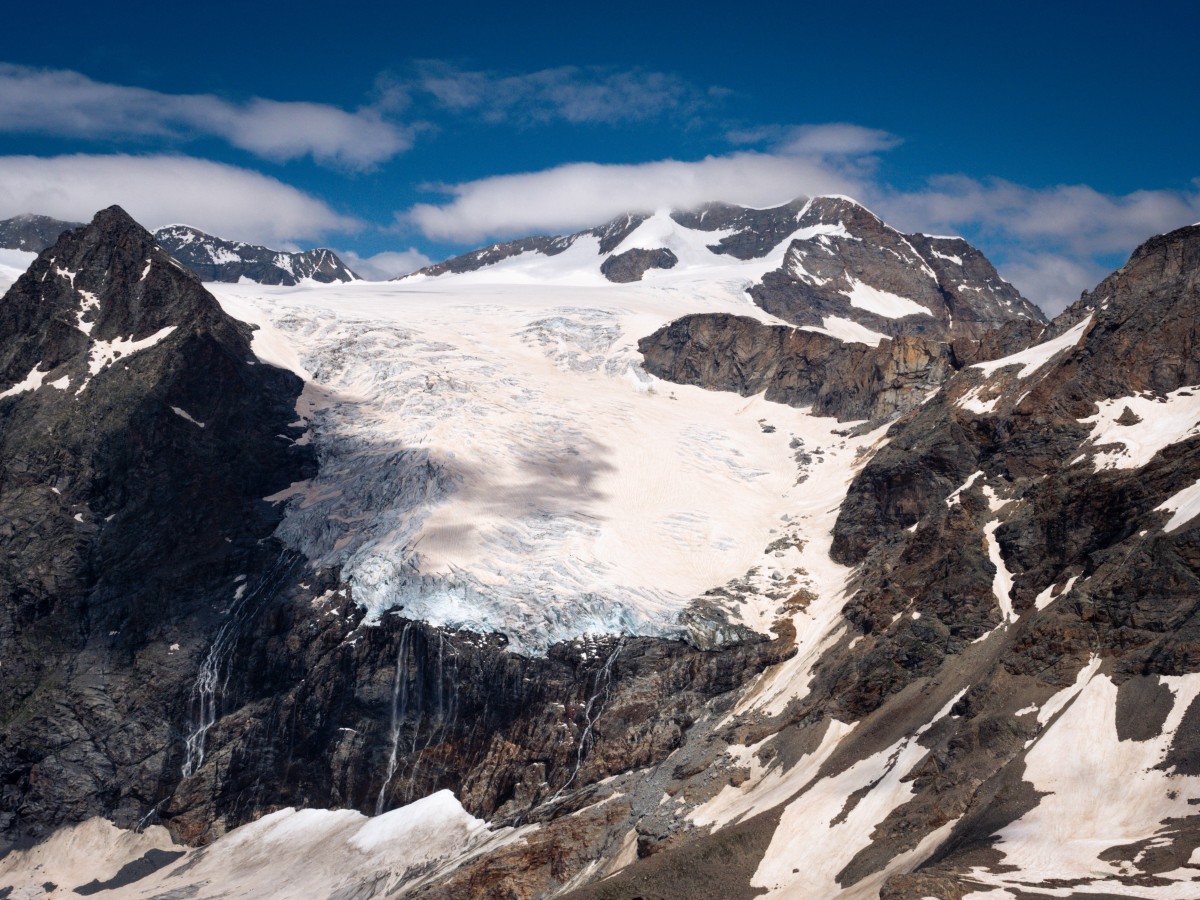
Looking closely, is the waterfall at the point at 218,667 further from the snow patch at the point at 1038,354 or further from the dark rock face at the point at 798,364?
the snow patch at the point at 1038,354

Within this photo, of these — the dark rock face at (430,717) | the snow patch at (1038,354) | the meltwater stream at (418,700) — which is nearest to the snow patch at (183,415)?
the dark rock face at (430,717)

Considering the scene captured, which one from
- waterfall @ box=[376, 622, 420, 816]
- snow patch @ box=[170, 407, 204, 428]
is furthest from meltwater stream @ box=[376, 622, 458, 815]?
snow patch @ box=[170, 407, 204, 428]

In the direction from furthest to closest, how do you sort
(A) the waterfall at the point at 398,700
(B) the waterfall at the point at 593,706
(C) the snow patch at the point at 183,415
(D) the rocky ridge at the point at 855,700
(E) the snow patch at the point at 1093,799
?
(C) the snow patch at the point at 183,415 < (A) the waterfall at the point at 398,700 < (B) the waterfall at the point at 593,706 < (D) the rocky ridge at the point at 855,700 < (E) the snow patch at the point at 1093,799

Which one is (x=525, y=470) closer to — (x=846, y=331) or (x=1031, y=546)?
(x=1031, y=546)

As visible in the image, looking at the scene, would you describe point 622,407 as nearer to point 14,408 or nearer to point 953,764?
point 14,408

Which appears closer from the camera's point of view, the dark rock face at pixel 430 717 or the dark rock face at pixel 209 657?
the dark rock face at pixel 430 717

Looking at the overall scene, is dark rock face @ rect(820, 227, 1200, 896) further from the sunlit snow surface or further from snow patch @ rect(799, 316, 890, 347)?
snow patch @ rect(799, 316, 890, 347)

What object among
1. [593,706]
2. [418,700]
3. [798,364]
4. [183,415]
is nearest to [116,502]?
[183,415]

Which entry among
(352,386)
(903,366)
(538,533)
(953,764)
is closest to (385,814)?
(538,533)
